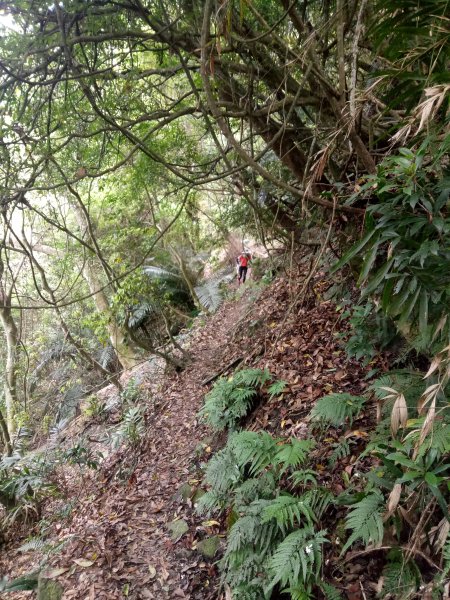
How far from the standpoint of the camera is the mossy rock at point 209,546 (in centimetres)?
309

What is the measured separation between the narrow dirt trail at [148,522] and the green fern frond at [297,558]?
2.83 feet

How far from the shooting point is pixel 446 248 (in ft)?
5.99

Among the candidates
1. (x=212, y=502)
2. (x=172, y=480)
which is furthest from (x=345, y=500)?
(x=172, y=480)

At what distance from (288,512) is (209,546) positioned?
1045mm

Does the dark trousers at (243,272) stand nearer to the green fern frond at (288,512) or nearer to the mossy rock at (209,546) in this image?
the mossy rock at (209,546)

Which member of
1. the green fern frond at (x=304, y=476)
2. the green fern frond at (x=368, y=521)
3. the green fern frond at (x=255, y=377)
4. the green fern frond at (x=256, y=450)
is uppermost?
the green fern frond at (x=255, y=377)

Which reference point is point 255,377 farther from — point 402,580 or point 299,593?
point 402,580

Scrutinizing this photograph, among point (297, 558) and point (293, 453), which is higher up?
point (293, 453)

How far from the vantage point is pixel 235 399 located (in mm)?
4035

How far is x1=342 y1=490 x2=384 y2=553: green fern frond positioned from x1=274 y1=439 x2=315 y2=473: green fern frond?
0.50 m

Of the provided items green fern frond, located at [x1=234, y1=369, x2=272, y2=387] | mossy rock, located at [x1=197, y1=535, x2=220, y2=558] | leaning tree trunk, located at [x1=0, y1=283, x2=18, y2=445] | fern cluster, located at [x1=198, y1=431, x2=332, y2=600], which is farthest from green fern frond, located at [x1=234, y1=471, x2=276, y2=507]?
leaning tree trunk, located at [x1=0, y1=283, x2=18, y2=445]

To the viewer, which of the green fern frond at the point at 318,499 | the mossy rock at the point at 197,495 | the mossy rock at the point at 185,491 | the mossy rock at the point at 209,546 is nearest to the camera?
the green fern frond at the point at 318,499

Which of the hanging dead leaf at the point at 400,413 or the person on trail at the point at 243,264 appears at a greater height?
the person on trail at the point at 243,264

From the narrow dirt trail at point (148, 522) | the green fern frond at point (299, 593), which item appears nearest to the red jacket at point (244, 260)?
the narrow dirt trail at point (148, 522)
